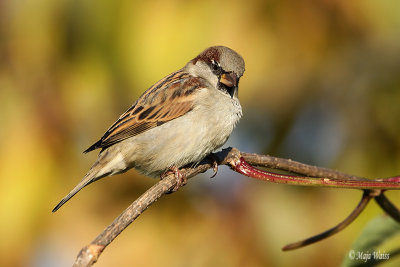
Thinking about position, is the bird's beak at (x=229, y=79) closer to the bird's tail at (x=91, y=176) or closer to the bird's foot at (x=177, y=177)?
the bird's foot at (x=177, y=177)

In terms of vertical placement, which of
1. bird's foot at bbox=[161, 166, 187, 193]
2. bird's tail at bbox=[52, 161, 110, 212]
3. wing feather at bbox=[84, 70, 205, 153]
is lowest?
bird's tail at bbox=[52, 161, 110, 212]

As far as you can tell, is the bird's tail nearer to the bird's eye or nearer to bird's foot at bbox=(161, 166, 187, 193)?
bird's foot at bbox=(161, 166, 187, 193)

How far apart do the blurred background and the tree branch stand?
0.73 m

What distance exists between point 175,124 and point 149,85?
39 centimetres

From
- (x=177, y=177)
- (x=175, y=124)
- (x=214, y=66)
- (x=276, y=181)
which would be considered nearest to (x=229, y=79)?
(x=214, y=66)

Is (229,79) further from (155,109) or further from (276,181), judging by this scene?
(276,181)

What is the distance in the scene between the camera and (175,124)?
10.0ft

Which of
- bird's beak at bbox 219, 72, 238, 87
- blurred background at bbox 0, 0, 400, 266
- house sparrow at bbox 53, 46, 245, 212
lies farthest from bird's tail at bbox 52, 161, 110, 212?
bird's beak at bbox 219, 72, 238, 87

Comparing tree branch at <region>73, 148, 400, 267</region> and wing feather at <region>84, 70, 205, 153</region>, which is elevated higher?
wing feather at <region>84, 70, 205, 153</region>

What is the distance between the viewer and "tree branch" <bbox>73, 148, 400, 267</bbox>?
4.81 ft

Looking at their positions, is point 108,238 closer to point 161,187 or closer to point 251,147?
point 161,187

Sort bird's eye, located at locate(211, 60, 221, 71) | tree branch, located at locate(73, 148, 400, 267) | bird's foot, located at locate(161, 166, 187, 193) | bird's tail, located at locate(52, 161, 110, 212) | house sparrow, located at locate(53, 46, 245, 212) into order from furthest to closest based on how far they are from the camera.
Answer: bird's eye, located at locate(211, 60, 221, 71)
house sparrow, located at locate(53, 46, 245, 212)
bird's tail, located at locate(52, 161, 110, 212)
bird's foot, located at locate(161, 166, 187, 193)
tree branch, located at locate(73, 148, 400, 267)

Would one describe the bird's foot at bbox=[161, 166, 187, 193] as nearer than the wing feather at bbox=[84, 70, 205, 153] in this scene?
Yes

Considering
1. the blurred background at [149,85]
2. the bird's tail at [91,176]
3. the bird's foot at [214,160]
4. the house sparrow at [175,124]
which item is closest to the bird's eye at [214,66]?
the house sparrow at [175,124]
